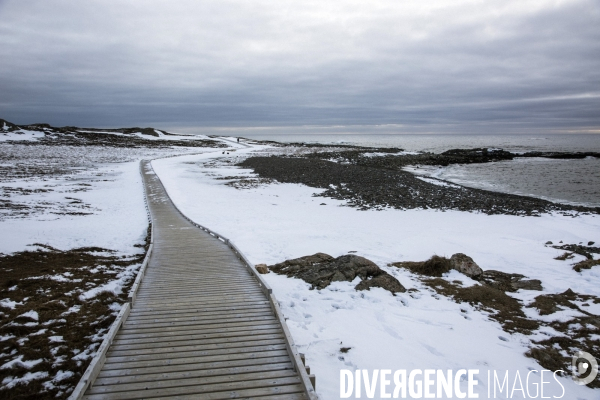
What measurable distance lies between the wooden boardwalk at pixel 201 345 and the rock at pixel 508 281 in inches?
260

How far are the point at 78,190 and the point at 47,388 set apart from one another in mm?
23046

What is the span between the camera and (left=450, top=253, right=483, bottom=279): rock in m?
10.1

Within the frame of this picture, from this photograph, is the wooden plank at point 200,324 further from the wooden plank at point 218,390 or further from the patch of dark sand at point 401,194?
the patch of dark sand at point 401,194

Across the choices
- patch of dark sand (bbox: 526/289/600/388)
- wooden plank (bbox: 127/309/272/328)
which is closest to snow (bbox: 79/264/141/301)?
wooden plank (bbox: 127/309/272/328)

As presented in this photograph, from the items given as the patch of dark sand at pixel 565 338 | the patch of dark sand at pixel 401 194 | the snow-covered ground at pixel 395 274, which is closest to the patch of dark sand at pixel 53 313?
the snow-covered ground at pixel 395 274

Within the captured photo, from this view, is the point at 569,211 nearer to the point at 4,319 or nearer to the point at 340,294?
the point at 340,294

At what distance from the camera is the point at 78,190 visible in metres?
24.3

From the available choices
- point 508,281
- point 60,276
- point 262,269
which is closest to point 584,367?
point 508,281

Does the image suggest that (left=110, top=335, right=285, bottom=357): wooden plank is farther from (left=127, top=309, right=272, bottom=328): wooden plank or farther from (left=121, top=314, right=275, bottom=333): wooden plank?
(left=127, top=309, right=272, bottom=328): wooden plank

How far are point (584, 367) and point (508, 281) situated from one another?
4.12 metres

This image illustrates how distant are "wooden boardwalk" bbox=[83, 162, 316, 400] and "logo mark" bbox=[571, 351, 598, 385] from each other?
4702 mm

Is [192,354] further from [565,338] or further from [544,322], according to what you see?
[544,322]

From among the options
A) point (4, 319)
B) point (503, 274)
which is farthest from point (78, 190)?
point (503, 274)

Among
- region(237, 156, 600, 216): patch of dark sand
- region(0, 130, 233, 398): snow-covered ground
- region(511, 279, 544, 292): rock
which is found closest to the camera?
region(0, 130, 233, 398): snow-covered ground
